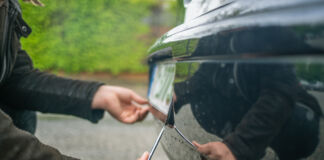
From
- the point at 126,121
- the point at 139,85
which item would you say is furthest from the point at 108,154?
the point at 139,85

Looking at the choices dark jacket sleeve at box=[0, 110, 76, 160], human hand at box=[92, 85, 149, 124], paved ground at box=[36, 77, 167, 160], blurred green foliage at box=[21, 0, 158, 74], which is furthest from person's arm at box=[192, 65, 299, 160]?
blurred green foliage at box=[21, 0, 158, 74]

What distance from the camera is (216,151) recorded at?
0.65 m

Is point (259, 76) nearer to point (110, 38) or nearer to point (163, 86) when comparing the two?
point (163, 86)

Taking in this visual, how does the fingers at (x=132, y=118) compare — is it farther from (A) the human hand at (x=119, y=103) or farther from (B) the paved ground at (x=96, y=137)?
(B) the paved ground at (x=96, y=137)

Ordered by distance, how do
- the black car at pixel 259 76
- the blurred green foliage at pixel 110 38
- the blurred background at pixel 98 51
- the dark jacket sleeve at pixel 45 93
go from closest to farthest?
1. the black car at pixel 259 76
2. the dark jacket sleeve at pixel 45 93
3. the blurred background at pixel 98 51
4. the blurred green foliage at pixel 110 38

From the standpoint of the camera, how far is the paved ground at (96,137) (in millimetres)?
2054

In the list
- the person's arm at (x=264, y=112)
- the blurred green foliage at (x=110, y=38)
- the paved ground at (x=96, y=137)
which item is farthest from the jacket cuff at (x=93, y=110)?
the blurred green foliage at (x=110, y=38)

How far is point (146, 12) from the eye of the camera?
6.29 meters

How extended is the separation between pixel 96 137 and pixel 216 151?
77.5 inches

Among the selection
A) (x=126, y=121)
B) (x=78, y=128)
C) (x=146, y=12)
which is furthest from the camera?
(x=146, y=12)

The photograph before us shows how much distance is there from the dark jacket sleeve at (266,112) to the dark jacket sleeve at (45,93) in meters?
1.00

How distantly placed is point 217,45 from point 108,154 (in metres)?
1.69

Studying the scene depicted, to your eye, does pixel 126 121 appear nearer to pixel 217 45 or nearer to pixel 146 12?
pixel 217 45

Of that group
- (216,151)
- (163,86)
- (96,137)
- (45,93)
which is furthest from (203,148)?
(96,137)
